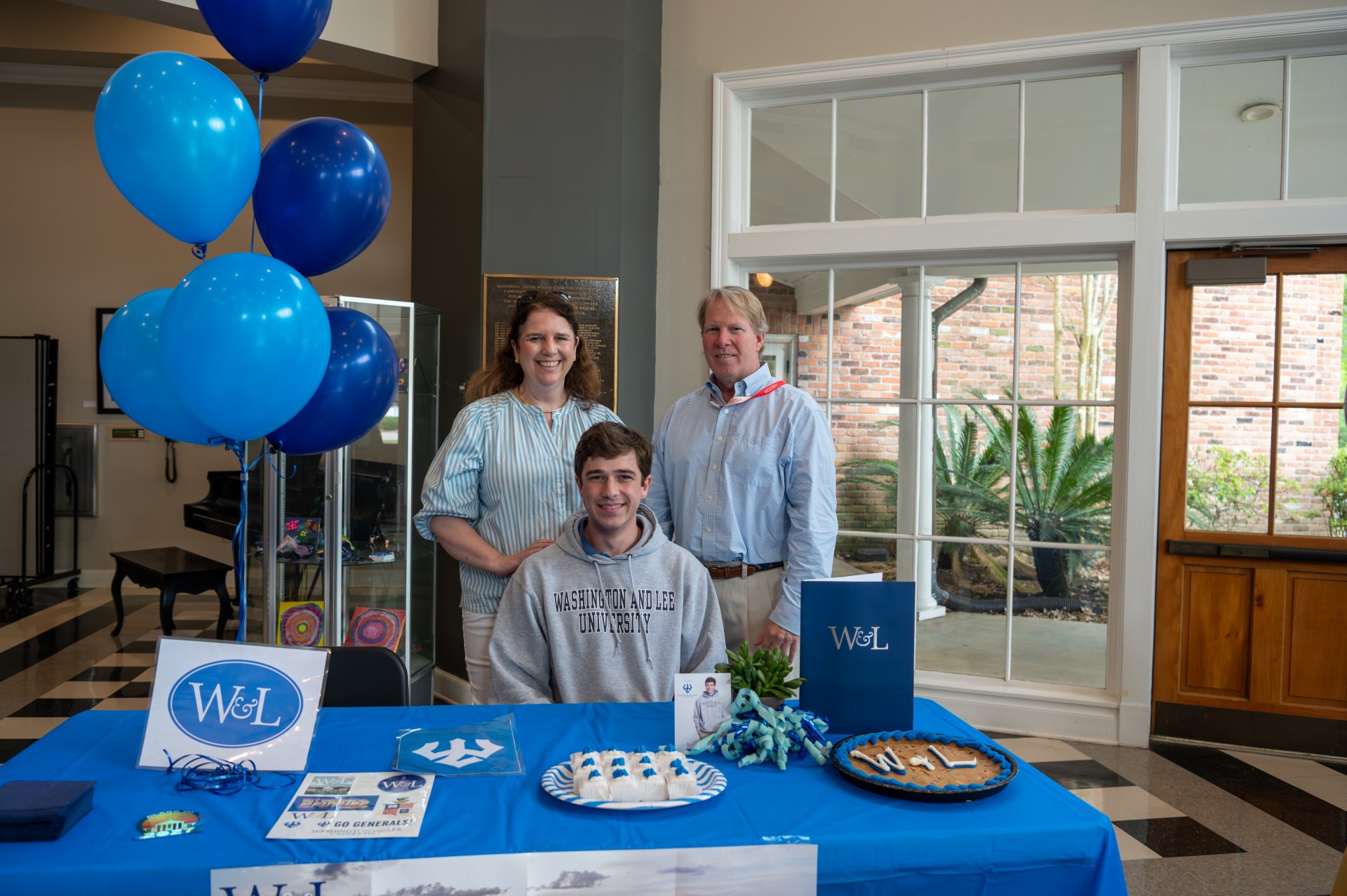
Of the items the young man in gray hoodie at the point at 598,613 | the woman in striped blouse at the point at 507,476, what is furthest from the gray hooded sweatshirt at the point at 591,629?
the woman in striped blouse at the point at 507,476

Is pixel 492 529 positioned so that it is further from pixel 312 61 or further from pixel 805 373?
pixel 312 61

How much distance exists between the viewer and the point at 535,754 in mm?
1555

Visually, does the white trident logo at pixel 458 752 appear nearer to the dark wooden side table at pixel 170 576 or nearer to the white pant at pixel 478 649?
the white pant at pixel 478 649

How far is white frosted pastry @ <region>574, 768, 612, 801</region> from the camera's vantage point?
4.42 ft

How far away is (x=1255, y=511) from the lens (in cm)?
383

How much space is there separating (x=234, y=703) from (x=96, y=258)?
664 cm

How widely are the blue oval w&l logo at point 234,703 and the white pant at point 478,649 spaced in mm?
815

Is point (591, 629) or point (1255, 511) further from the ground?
point (1255, 511)

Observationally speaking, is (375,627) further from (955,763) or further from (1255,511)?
(1255,511)

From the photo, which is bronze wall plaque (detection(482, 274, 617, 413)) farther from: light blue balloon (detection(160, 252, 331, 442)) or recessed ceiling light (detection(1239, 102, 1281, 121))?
recessed ceiling light (detection(1239, 102, 1281, 121))

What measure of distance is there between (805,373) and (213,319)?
304 centimetres

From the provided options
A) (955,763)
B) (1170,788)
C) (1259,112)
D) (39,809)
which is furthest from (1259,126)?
(39,809)

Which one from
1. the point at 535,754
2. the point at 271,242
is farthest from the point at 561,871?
the point at 271,242

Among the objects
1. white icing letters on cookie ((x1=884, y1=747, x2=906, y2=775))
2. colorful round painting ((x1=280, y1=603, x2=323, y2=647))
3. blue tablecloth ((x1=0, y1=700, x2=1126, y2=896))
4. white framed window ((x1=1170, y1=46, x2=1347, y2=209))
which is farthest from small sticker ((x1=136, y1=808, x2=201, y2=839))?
white framed window ((x1=1170, y1=46, x2=1347, y2=209))
